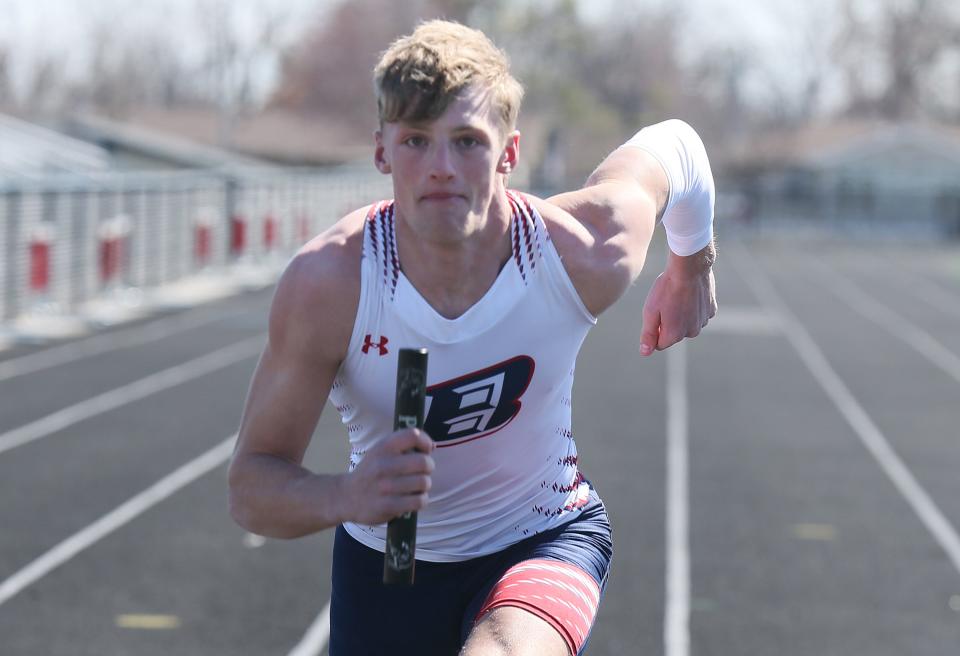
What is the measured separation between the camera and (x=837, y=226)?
1999 inches

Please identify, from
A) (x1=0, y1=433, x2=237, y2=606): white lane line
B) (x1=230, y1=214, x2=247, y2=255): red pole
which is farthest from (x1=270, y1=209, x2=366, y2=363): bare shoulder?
(x1=230, y1=214, x2=247, y2=255): red pole

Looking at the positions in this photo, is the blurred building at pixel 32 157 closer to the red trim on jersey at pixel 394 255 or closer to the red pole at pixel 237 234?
the red pole at pixel 237 234

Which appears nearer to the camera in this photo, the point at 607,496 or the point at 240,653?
the point at 240,653

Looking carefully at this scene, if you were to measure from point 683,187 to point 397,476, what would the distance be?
1478mm

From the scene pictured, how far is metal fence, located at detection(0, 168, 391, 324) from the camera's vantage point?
52.4 feet

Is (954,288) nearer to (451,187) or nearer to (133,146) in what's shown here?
(133,146)

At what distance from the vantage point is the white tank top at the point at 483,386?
303 centimetres

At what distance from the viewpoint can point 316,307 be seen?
2965 mm

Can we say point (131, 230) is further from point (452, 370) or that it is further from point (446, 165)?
point (446, 165)


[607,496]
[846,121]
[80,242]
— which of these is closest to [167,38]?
[846,121]

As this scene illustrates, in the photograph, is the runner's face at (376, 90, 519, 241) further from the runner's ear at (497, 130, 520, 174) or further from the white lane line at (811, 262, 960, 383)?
the white lane line at (811, 262, 960, 383)

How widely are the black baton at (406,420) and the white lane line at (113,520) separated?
4.43 meters

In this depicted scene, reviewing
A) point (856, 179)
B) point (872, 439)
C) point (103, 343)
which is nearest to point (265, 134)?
point (856, 179)

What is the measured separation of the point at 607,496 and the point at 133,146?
31.9 metres
